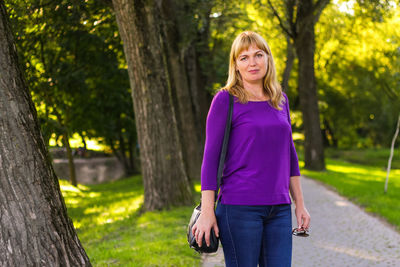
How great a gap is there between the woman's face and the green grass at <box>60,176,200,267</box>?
339 cm

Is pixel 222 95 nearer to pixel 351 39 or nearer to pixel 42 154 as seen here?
pixel 42 154

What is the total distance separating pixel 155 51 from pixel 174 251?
4410 mm

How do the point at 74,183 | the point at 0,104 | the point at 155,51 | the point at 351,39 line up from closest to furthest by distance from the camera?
the point at 0,104, the point at 155,51, the point at 74,183, the point at 351,39

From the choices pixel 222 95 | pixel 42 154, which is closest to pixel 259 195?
pixel 222 95

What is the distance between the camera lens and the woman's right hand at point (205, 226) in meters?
2.73

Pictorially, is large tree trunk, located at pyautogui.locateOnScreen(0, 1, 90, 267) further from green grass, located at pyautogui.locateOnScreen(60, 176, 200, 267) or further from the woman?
green grass, located at pyautogui.locateOnScreen(60, 176, 200, 267)

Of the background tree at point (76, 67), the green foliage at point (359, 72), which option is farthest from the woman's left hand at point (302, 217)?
the green foliage at point (359, 72)

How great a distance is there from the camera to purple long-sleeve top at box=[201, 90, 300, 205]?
2746 millimetres

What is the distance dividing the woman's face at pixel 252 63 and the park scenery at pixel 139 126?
1878 millimetres

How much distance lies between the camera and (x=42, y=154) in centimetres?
402

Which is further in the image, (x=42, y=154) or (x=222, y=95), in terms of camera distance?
(x=42, y=154)

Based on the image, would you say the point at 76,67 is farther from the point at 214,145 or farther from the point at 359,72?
the point at 359,72

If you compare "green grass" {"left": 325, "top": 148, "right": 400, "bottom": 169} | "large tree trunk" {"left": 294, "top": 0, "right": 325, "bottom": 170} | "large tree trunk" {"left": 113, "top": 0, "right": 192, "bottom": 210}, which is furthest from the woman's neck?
"green grass" {"left": 325, "top": 148, "right": 400, "bottom": 169}

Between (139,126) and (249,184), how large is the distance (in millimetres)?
7126
